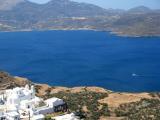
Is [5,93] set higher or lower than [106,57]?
higher

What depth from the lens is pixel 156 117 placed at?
36656 millimetres

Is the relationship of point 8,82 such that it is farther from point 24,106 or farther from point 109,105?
point 24,106

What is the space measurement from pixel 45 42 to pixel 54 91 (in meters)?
106

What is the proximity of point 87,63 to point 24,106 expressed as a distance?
69228mm

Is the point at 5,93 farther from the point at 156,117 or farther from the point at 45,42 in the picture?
the point at 45,42

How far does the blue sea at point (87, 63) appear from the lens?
84562mm

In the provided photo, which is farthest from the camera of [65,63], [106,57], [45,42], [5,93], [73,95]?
[45,42]

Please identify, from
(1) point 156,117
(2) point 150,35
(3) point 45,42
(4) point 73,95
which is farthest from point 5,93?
(2) point 150,35

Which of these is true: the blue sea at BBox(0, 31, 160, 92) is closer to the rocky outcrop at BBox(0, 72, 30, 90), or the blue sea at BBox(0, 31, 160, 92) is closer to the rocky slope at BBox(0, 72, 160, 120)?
the rocky outcrop at BBox(0, 72, 30, 90)

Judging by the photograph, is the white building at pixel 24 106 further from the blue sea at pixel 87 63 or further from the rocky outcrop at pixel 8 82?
the blue sea at pixel 87 63

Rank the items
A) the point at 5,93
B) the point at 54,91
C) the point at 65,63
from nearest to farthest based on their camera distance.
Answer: the point at 5,93 → the point at 54,91 → the point at 65,63

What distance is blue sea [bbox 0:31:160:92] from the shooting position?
277 ft

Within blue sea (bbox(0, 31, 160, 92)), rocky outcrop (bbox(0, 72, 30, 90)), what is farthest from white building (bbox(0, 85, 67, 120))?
blue sea (bbox(0, 31, 160, 92))

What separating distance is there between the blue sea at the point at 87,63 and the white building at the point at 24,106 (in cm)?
3937
